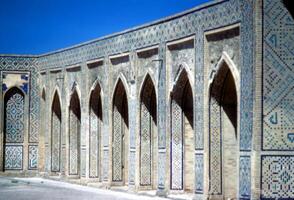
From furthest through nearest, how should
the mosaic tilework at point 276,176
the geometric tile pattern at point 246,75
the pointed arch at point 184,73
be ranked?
the pointed arch at point 184,73
the geometric tile pattern at point 246,75
the mosaic tilework at point 276,176

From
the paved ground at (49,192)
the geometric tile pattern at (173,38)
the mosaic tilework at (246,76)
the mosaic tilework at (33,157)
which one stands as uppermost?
the geometric tile pattern at (173,38)

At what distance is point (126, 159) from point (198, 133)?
5.20 metres

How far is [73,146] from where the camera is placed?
22.4m

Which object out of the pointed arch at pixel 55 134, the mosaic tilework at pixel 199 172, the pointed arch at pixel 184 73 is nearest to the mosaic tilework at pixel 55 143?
the pointed arch at pixel 55 134

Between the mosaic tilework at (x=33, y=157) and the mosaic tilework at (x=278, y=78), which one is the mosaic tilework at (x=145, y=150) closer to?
the mosaic tilework at (x=278, y=78)

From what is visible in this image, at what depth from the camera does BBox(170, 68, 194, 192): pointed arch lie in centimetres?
1634

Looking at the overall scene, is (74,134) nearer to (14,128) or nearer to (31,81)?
(14,128)

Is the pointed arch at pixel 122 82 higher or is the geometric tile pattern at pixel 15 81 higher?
the geometric tile pattern at pixel 15 81

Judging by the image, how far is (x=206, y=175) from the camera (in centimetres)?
1462

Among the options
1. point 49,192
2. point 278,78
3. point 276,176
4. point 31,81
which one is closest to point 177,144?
point 49,192

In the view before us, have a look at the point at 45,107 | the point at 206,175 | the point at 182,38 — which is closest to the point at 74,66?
the point at 45,107

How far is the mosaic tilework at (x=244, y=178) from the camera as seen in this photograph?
1288 cm

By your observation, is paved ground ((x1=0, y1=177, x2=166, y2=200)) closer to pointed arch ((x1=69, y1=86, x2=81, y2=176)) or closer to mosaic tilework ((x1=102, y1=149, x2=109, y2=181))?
mosaic tilework ((x1=102, y1=149, x2=109, y2=181))

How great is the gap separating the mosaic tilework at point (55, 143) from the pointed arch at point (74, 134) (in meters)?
1.17
